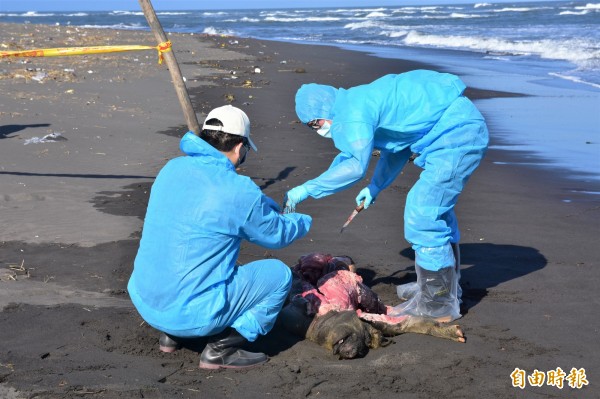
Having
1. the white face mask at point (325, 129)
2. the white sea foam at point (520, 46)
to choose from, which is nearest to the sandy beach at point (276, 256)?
the white face mask at point (325, 129)

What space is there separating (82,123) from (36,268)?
622 cm

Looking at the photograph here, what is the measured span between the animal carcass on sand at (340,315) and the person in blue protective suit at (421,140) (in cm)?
28

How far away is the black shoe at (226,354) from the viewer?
4586mm

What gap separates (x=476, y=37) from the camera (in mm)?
36750

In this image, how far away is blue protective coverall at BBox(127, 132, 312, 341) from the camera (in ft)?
14.3

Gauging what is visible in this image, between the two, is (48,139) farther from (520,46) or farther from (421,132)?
(520,46)

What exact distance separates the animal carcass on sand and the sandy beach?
2.9 inches

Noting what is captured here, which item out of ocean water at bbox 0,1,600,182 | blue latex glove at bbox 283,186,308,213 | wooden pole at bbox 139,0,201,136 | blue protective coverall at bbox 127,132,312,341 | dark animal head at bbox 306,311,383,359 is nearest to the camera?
blue protective coverall at bbox 127,132,312,341

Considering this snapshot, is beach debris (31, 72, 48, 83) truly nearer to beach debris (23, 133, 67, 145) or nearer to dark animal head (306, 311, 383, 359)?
beach debris (23, 133, 67, 145)

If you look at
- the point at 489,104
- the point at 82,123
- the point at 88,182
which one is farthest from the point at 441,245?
the point at 489,104

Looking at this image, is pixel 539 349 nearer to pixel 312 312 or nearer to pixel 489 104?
pixel 312 312

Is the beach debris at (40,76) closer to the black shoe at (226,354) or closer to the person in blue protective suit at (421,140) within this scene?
the person in blue protective suit at (421,140)

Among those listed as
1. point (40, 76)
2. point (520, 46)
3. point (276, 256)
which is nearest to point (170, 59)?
point (276, 256)

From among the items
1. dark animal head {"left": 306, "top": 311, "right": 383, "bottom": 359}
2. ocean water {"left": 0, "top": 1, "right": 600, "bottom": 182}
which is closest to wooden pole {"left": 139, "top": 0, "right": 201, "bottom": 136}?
dark animal head {"left": 306, "top": 311, "right": 383, "bottom": 359}
